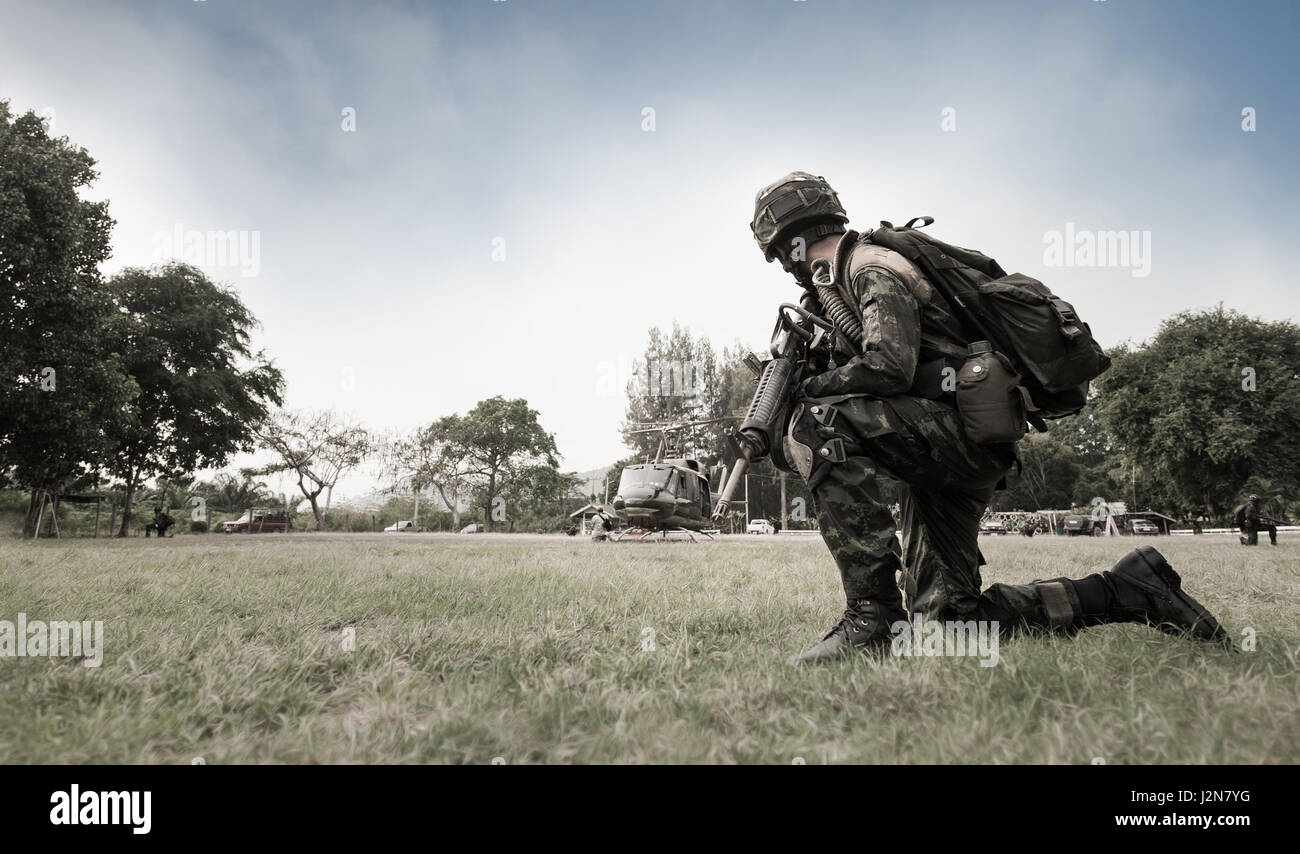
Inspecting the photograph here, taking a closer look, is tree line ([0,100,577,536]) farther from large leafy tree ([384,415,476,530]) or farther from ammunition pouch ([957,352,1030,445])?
ammunition pouch ([957,352,1030,445])

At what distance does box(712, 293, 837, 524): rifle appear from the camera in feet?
9.84

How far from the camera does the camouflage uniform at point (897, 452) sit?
8.95 ft

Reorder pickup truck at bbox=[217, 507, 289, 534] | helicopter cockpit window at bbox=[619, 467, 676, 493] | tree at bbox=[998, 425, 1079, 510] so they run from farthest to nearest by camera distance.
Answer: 1. tree at bbox=[998, 425, 1079, 510]
2. pickup truck at bbox=[217, 507, 289, 534]
3. helicopter cockpit window at bbox=[619, 467, 676, 493]

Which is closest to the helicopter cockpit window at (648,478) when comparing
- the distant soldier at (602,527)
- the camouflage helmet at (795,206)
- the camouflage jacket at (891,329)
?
the distant soldier at (602,527)

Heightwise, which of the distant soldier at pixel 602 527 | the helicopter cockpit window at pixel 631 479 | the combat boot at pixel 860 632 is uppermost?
the combat boot at pixel 860 632

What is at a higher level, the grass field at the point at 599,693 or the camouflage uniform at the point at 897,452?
the camouflage uniform at the point at 897,452

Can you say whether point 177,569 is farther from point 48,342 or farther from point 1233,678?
point 48,342

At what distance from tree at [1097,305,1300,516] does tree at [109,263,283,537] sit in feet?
123

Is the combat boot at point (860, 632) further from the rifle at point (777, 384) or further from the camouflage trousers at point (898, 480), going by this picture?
the rifle at point (777, 384)

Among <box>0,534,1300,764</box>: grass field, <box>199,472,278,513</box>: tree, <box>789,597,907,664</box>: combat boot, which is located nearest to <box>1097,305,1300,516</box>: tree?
<box>0,534,1300,764</box>: grass field

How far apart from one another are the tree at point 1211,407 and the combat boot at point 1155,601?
2809cm

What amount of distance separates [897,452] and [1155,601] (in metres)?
1.25
